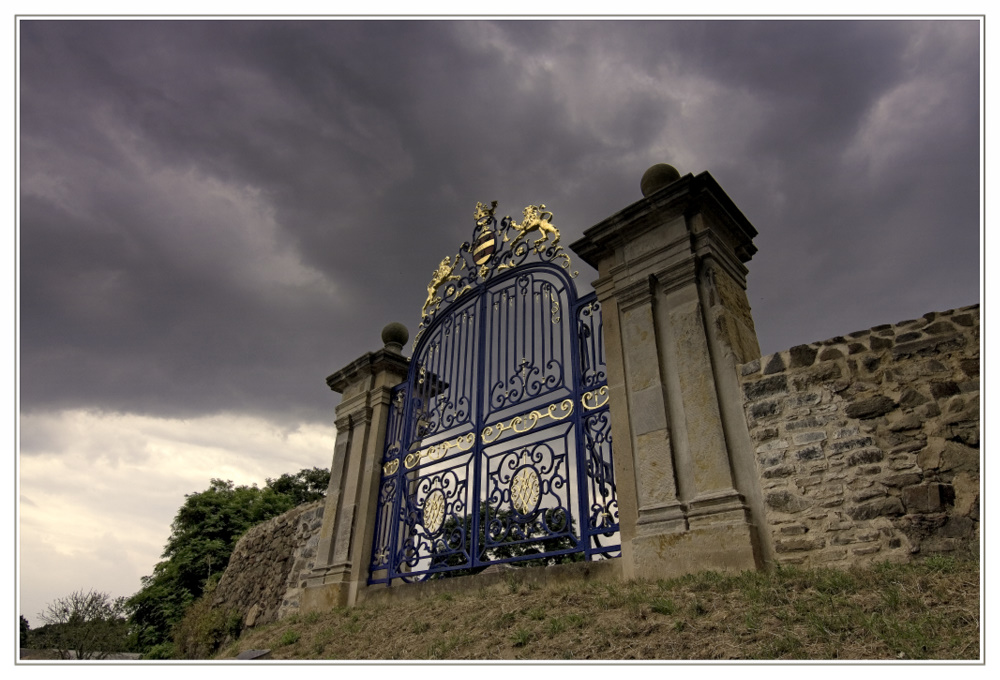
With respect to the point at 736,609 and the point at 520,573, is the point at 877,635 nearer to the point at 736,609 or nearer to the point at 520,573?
the point at 736,609

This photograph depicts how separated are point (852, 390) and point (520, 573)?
314cm

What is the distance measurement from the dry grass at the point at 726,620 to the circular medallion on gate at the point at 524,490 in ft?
3.46

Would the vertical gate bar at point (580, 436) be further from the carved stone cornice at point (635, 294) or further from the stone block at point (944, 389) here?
the stone block at point (944, 389)

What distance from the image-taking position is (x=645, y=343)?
17.6 ft

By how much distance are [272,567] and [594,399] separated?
20.5 ft

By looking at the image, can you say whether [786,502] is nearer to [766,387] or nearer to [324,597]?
[766,387]

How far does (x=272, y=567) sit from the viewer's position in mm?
9133

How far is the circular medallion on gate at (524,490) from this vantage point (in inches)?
231

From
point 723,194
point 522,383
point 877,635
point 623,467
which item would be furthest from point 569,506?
point 723,194

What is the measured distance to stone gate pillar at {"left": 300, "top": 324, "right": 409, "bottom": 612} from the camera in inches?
293

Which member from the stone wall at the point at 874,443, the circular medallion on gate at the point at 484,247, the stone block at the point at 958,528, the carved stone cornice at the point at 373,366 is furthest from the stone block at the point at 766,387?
the carved stone cornice at the point at 373,366

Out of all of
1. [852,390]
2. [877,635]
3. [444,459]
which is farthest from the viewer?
[444,459]

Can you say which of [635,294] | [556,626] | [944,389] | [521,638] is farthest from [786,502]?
[635,294]

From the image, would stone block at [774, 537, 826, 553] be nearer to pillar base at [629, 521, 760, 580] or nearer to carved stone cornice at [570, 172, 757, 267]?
pillar base at [629, 521, 760, 580]
